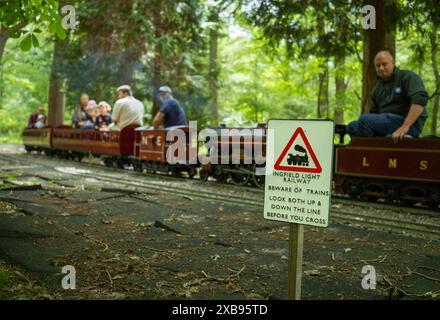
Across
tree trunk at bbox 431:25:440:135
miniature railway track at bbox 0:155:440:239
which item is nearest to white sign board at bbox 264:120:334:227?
miniature railway track at bbox 0:155:440:239

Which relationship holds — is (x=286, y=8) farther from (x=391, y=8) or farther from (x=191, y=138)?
(x=191, y=138)

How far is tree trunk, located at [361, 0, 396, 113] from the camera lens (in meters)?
9.51

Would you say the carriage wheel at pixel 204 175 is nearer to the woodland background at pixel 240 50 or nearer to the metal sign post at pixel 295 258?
the woodland background at pixel 240 50

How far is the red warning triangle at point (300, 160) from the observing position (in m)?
2.70

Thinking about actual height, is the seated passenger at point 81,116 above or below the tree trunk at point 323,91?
below

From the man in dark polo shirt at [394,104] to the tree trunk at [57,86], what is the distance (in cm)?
1439

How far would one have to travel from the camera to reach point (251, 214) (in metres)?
6.78

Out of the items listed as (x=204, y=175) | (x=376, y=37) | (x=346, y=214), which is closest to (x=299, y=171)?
(x=346, y=214)

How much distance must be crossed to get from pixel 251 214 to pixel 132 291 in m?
3.50

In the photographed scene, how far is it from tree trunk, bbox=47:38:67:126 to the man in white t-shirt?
252 inches

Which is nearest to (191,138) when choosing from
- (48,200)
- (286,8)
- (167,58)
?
(286,8)

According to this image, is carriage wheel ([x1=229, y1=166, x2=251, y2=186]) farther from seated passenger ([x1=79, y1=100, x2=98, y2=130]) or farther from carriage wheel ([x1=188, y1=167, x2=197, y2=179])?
seated passenger ([x1=79, y1=100, x2=98, y2=130])

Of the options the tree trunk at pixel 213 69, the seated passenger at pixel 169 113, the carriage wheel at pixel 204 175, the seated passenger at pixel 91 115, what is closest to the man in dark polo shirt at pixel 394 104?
the carriage wheel at pixel 204 175

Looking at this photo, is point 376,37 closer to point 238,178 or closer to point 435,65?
point 238,178
